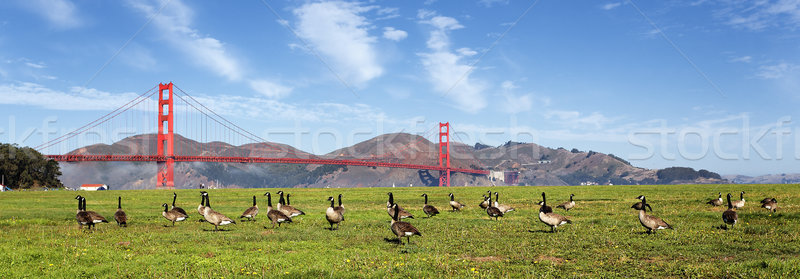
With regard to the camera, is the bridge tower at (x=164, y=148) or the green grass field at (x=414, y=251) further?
the bridge tower at (x=164, y=148)

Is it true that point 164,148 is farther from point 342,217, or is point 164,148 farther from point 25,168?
point 342,217

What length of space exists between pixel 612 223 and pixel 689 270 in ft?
36.6

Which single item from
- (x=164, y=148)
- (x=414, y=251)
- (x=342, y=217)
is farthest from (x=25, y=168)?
(x=414, y=251)

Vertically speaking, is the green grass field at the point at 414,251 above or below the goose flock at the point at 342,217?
below

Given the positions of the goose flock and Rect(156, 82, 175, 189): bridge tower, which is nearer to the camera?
the goose flock

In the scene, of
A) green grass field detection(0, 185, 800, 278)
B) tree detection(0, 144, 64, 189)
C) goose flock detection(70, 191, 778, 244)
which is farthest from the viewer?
tree detection(0, 144, 64, 189)

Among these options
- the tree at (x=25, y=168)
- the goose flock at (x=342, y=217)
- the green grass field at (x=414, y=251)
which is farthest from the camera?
the tree at (x=25, y=168)

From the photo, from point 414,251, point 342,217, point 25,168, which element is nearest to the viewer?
point 414,251

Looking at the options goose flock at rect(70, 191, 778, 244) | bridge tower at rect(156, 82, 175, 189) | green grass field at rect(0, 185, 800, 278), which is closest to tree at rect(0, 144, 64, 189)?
bridge tower at rect(156, 82, 175, 189)

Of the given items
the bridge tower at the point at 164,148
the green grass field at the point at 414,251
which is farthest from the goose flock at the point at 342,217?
the bridge tower at the point at 164,148

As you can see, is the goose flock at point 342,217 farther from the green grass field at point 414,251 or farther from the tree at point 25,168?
the tree at point 25,168

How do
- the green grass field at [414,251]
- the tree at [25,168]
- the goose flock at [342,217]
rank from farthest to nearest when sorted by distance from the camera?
1. the tree at [25,168]
2. the goose flock at [342,217]
3. the green grass field at [414,251]

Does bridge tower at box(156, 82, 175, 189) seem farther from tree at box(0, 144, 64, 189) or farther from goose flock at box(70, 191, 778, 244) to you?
goose flock at box(70, 191, 778, 244)

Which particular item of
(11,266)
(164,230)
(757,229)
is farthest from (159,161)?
(757,229)
